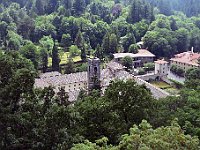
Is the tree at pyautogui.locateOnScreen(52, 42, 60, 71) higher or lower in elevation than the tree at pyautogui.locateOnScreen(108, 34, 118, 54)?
lower

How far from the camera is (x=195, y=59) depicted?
4744 cm

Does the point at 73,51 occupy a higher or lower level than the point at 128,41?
lower

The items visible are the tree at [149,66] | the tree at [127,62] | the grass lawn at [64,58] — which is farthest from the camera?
the grass lawn at [64,58]

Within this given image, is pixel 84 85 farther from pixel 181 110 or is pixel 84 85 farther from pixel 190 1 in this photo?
pixel 190 1

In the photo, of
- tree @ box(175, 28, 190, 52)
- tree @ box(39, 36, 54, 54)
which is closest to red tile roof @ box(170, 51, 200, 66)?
tree @ box(175, 28, 190, 52)

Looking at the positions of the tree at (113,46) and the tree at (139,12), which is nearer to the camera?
the tree at (113,46)

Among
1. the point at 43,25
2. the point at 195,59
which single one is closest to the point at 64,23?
the point at 43,25

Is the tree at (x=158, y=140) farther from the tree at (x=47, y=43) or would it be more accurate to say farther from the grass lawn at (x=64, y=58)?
the tree at (x=47, y=43)

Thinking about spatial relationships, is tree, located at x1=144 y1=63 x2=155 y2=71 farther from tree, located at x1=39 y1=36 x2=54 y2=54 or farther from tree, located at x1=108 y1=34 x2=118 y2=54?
tree, located at x1=39 y1=36 x2=54 y2=54

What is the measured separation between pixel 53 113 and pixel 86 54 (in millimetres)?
33434

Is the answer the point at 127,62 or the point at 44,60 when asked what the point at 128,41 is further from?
the point at 44,60

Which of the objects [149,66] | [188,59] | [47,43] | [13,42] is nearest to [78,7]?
[47,43]

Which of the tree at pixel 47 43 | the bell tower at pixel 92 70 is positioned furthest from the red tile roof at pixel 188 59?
the bell tower at pixel 92 70

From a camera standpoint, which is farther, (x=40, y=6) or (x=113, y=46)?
(x=40, y=6)
